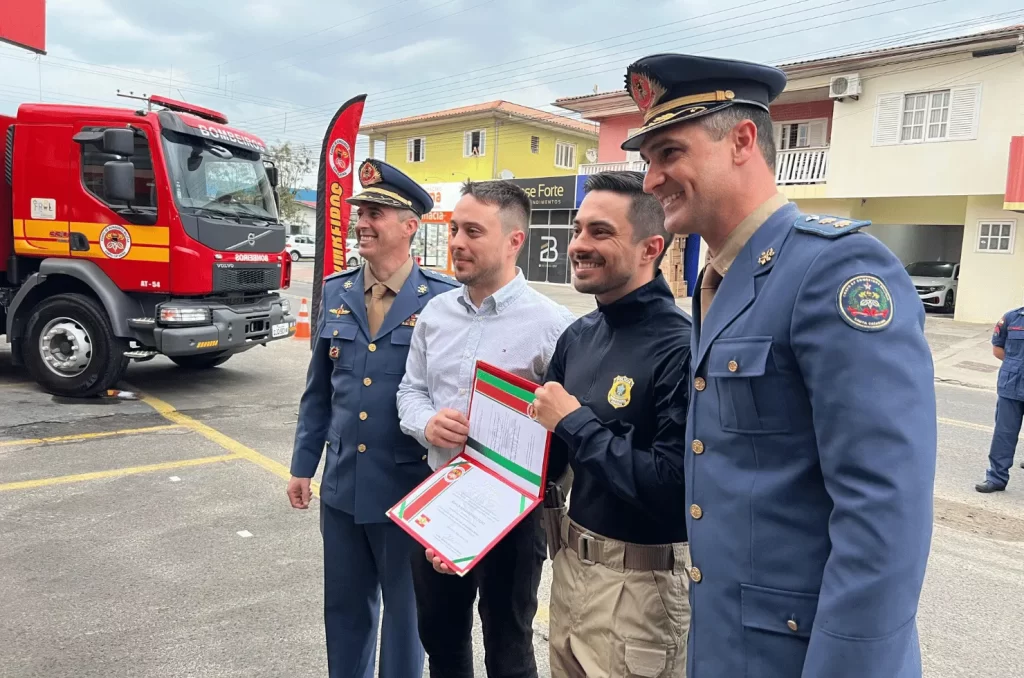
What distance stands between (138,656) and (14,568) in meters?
1.23

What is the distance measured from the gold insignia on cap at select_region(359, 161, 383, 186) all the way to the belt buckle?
156 centimetres

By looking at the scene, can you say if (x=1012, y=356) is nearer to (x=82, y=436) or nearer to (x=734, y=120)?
(x=734, y=120)

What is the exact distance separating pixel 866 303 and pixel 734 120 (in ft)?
1.42

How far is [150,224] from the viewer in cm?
706

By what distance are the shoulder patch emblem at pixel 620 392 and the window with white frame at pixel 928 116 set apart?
18.1 meters

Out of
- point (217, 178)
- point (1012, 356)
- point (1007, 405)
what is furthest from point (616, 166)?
point (1007, 405)

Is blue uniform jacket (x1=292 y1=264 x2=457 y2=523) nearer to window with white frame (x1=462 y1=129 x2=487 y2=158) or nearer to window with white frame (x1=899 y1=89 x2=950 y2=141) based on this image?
window with white frame (x1=899 y1=89 x2=950 y2=141)

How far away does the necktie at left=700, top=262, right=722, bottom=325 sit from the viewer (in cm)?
150

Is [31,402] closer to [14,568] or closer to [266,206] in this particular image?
[266,206]

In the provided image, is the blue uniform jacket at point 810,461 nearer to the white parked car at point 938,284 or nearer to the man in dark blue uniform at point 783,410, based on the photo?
the man in dark blue uniform at point 783,410

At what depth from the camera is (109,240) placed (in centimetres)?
712

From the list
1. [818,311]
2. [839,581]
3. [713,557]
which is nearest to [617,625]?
[713,557]

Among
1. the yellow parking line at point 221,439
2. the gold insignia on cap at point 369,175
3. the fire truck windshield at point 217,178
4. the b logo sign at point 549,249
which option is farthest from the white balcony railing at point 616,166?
the gold insignia on cap at point 369,175

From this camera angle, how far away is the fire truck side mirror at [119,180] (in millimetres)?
6805
